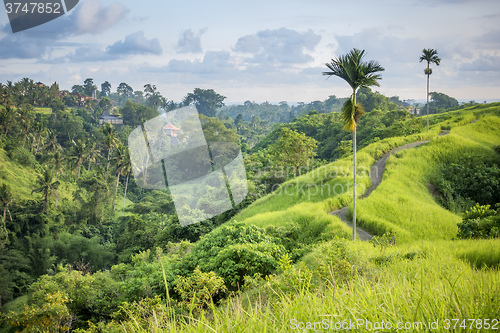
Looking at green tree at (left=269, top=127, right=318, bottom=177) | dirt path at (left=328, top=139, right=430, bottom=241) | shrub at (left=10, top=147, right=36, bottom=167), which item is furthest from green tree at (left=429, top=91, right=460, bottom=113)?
shrub at (left=10, top=147, right=36, bottom=167)

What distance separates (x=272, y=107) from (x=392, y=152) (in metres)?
96.3

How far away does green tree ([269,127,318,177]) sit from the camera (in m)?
23.1

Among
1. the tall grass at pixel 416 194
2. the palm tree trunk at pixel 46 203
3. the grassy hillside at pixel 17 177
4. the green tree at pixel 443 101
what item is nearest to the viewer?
the tall grass at pixel 416 194

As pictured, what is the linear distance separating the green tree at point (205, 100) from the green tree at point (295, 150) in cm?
5529

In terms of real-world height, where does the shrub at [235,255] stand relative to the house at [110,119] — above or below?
below

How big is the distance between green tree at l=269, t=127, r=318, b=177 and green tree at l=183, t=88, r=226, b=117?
55.3 m

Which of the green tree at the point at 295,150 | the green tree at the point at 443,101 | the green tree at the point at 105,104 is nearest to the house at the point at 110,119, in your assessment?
the green tree at the point at 105,104

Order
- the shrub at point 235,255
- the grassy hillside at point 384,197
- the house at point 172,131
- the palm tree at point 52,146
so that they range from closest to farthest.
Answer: the shrub at point 235,255, the grassy hillside at point 384,197, the palm tree at point 52,146, the house at point 172,131

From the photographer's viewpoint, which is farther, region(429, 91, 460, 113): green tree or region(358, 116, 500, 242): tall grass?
region(429, 91, 460, 113): green tree

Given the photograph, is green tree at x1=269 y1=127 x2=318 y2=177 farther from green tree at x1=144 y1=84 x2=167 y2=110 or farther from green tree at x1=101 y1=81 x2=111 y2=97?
green tree at x1=101 y1=81 x2=111 y2=97

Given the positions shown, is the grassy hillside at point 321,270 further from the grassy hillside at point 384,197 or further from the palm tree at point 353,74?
the palm tree at point 353,74

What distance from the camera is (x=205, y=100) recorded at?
78312mm

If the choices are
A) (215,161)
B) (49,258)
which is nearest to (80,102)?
(215,161)

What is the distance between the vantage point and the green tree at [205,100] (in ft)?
254
